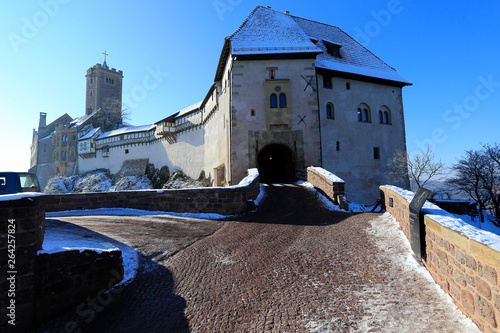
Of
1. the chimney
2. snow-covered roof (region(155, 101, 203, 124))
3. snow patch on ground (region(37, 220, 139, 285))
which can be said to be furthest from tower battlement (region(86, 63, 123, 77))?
snow patch on ground (region(37, 220, 139, 285))

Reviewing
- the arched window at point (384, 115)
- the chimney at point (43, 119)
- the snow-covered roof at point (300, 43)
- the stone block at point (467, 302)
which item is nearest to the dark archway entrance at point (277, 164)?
the snow-covered roof at point (300, 43)

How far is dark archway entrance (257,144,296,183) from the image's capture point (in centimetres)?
1945

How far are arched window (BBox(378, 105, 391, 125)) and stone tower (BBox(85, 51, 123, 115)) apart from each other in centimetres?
5987

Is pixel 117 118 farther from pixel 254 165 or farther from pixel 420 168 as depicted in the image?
pixel 420 168

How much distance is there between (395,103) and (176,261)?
968 inches

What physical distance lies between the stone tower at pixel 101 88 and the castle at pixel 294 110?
42.0 meters

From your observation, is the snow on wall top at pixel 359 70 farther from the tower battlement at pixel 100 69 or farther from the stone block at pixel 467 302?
the tower battlement at pixel 100 69

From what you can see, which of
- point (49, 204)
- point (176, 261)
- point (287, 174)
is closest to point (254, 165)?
point (287, 174)

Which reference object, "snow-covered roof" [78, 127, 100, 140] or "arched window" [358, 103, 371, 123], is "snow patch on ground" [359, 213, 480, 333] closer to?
"arched window" [358, 103, 371, 123]

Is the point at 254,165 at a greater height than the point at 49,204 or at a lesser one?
greater

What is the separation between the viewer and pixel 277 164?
21.6 meters

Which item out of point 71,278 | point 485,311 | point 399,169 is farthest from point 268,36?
point 485,311

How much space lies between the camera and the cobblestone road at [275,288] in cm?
339

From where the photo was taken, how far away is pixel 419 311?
344cm
